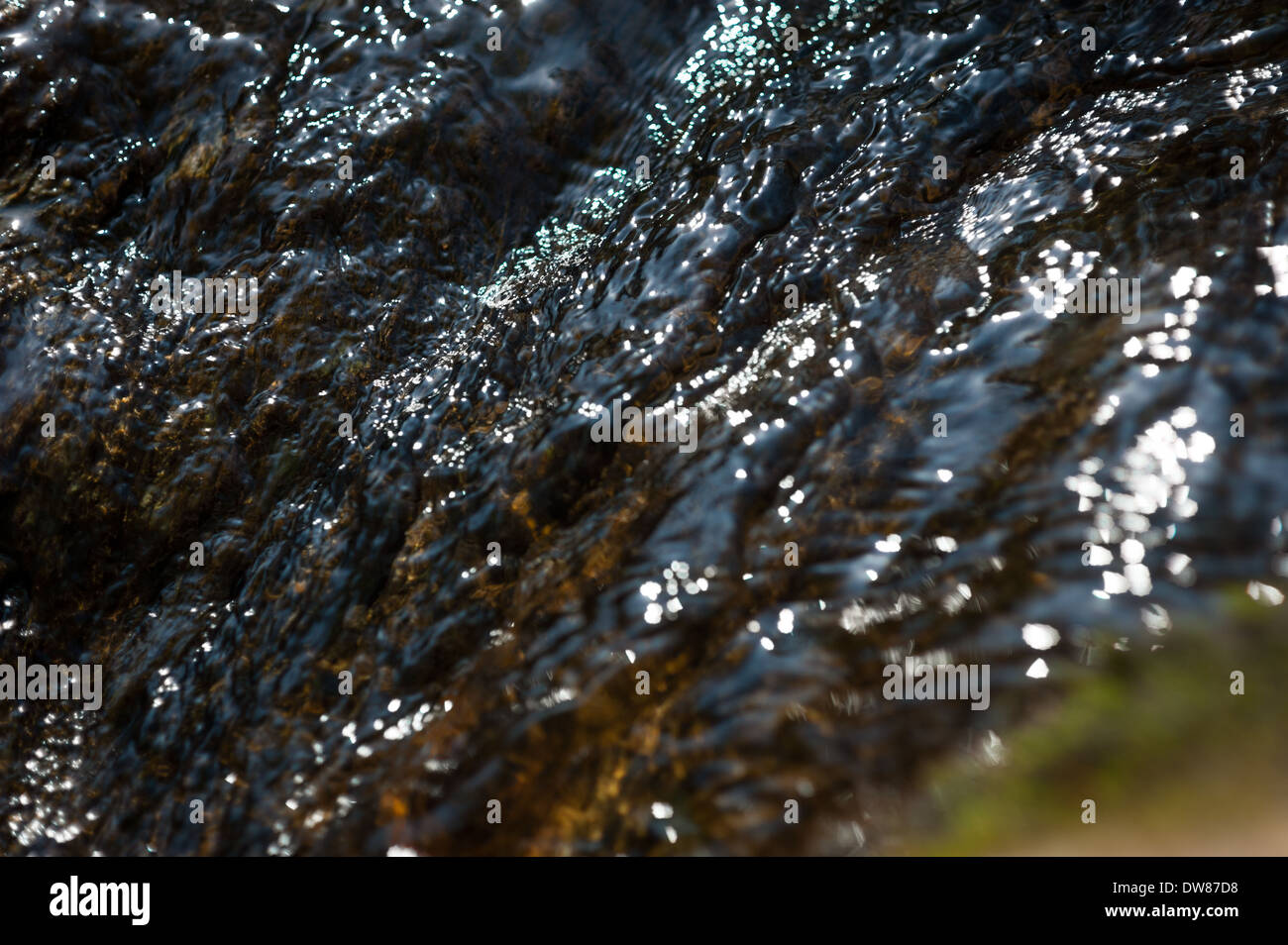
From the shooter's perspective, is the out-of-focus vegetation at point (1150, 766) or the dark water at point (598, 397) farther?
the dark water at point (598, 397)

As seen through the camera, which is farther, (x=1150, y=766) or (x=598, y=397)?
(x=598, y=397)

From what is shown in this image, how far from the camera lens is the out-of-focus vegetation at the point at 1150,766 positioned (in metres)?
2.17

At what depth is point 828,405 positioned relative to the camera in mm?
3158

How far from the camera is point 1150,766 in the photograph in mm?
2266

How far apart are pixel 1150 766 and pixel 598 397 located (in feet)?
6.70

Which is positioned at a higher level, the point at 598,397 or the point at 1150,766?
the point at 598,397

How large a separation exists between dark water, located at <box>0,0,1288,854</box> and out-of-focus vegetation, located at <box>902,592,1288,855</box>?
8 centimetres

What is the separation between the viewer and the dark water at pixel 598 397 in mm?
2619

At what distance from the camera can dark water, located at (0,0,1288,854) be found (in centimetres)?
262

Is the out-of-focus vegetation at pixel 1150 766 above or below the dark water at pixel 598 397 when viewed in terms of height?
below

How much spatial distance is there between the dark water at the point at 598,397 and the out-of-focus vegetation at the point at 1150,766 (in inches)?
3.2
